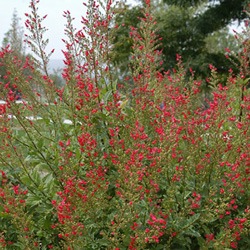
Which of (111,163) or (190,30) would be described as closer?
(111,163)

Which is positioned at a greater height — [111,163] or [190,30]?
[190,30]

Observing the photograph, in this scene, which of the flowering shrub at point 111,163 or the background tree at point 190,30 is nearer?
the flowering shrub at point 111,163

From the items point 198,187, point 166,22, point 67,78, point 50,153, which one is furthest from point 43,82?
point 166,22

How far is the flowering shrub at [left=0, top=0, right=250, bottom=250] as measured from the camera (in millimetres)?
2590

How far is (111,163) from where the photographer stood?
318 cm

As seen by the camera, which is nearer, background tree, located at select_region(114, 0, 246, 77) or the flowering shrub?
the flowering shrub

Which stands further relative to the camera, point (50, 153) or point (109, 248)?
point (50, 153)

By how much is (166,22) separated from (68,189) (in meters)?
18.5

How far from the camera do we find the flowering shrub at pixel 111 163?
259 cm

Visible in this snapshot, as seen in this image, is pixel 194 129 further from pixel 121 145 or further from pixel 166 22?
pixel 166 22

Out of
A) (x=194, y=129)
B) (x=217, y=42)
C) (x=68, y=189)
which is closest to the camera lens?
(x=68, y=189)

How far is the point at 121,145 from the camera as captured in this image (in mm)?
2744

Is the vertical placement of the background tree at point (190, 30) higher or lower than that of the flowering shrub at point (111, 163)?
higher

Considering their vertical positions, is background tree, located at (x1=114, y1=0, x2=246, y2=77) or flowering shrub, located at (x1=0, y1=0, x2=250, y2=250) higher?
background tree, located at (x1=114, y1=0, x2=246, y2=77)
